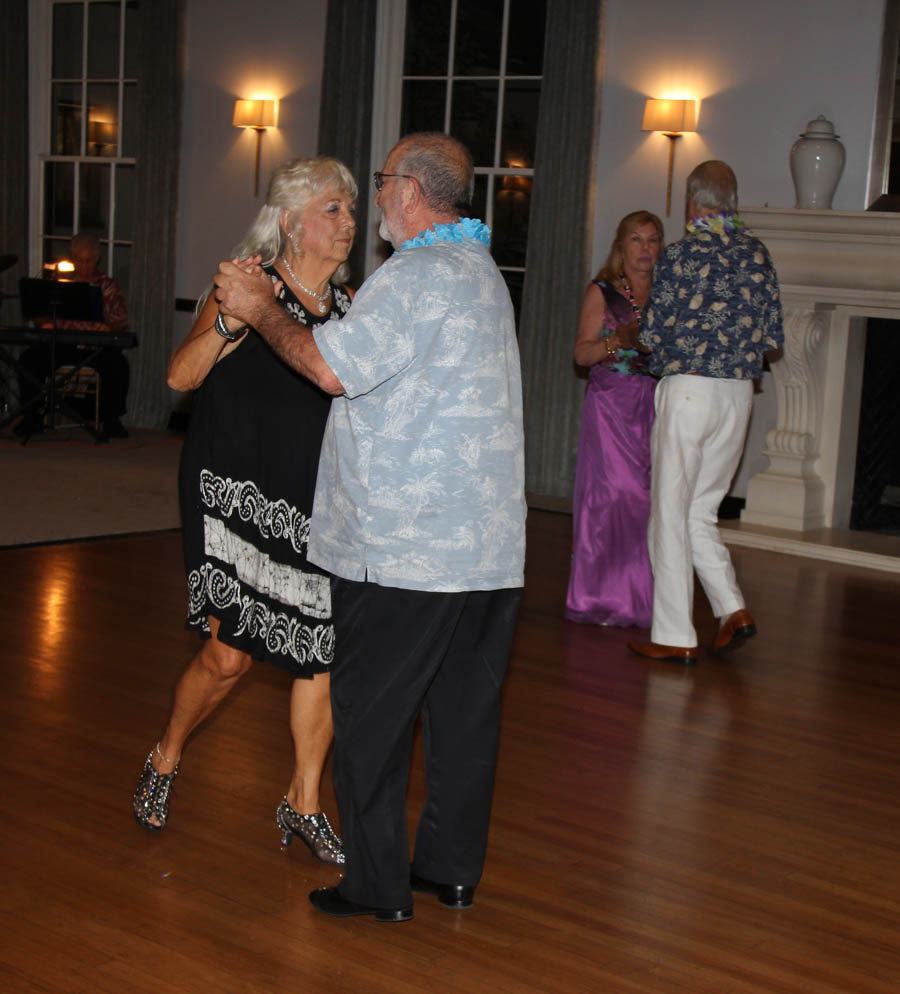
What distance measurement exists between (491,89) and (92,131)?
13.1 feet

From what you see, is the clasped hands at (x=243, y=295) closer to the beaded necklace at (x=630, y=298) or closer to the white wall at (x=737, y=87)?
the beaded necklace at (x=630, y=298)

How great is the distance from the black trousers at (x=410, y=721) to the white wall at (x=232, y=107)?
27.2 ft

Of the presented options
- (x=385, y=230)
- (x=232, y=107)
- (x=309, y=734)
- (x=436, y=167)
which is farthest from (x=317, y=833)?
(x=232, y=107)

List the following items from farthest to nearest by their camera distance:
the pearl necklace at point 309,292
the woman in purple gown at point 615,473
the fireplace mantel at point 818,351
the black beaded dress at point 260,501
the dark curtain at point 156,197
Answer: the dark curtain at point 156,197, the fireplace mantel at point 818,351, the woman in purple gown at point 615,473, the pearl necklace at point 309,292, the black beaded dress at point 260,501

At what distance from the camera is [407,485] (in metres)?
2.48

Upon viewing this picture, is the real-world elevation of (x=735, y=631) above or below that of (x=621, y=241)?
below

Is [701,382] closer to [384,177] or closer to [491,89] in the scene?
[384,177]

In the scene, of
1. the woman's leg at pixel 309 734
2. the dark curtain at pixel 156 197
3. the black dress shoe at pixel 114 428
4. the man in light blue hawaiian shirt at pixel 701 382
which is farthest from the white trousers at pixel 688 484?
the dark curtain at pixel 156 197

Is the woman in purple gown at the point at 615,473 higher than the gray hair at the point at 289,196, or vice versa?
the gray hair at the point at 289,196

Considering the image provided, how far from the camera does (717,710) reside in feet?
14.3

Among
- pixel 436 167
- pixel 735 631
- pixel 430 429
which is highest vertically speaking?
pixel 436 167

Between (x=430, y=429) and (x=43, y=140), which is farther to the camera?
(x=43, y=140)

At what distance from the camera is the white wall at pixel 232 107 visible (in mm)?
10406

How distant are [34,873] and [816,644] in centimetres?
337
